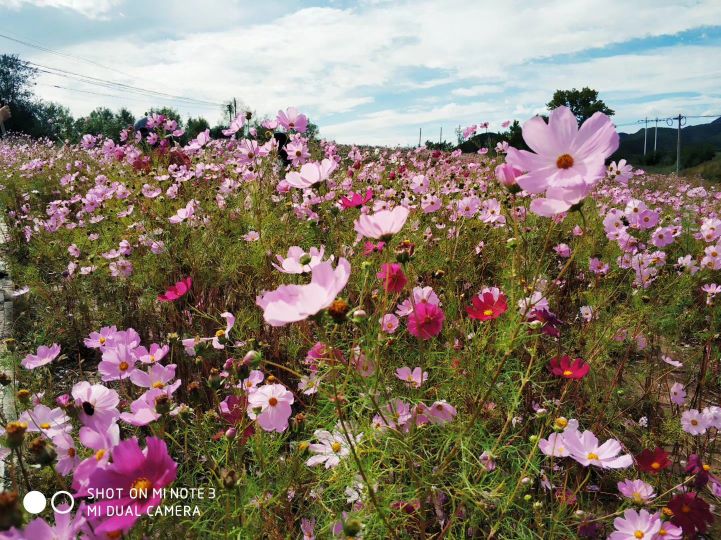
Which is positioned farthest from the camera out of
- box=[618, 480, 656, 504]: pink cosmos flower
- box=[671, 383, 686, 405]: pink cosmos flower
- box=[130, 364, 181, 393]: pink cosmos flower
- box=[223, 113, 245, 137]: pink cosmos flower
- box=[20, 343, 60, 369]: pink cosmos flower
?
box=[223, 113, 245, 137]: pink cosmos flower

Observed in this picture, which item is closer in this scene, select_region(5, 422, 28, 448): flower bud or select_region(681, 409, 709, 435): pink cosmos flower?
select_region(5, 422, 28, 448): flower bud

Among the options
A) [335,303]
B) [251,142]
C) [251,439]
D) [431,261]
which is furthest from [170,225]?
[335,303]

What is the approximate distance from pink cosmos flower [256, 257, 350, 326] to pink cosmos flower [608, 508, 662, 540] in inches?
33.8

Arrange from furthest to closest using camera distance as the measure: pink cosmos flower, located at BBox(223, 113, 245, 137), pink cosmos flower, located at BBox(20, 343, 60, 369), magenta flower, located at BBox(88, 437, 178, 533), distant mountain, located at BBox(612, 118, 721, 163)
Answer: distant mountain, located at BBox(612, 118, 721, 163)
pink cosmos flower, located at BBox(223, 113, 245, 137)
pink cosmos flower, located at BBox(20, 343, 60, 369)
magenta flower, located at BBox(88, 437, 178, 533)

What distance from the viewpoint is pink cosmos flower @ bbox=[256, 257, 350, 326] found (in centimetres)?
71

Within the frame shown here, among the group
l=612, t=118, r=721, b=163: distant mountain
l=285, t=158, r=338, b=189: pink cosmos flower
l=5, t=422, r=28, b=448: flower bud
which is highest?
l=612, t=118, r=721, b=163: distant mountain

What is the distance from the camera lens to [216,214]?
2.92 meters

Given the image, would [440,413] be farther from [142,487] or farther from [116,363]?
[116,363]

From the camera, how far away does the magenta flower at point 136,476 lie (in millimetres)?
676

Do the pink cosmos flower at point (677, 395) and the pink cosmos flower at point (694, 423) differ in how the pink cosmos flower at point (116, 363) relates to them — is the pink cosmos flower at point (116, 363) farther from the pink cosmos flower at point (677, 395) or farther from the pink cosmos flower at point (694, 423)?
the pink cosmos flower at point (677, 395)

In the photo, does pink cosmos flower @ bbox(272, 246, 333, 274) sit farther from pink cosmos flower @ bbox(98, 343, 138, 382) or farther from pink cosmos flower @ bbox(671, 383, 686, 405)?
pink cosmos flower @ bbox(671, 383, 686, 405)

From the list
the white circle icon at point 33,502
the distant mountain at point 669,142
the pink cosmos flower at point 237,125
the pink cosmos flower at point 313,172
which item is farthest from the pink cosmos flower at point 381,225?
the distant mountain at point 669,142

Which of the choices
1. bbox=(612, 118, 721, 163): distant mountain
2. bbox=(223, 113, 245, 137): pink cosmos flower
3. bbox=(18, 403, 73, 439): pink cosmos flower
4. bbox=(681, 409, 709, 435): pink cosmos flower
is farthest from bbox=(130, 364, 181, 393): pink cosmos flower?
bbox=(612, 118, 721, 163): distant mountain

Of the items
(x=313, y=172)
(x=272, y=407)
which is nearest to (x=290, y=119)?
(x=313, y=172)
